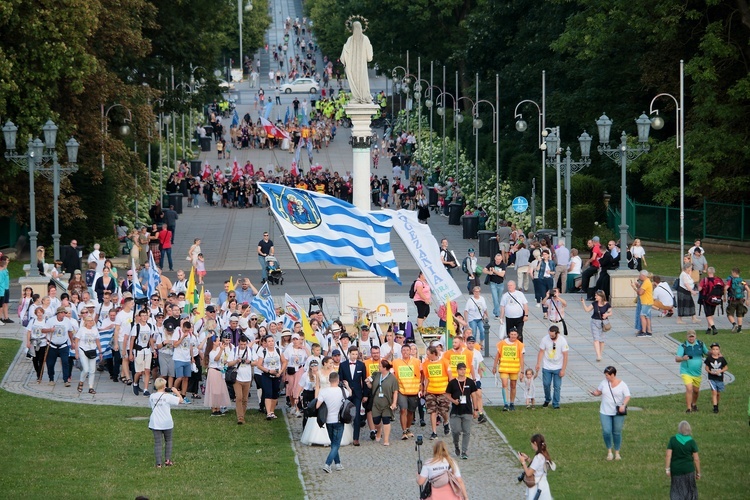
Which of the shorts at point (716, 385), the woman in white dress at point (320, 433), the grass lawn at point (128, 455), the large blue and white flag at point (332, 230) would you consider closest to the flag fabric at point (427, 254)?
the large blue and white flag at point (332, 230)

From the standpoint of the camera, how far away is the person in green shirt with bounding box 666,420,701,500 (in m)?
19.0

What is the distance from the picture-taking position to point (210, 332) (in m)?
27.0

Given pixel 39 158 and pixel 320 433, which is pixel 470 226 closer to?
pixel 39 158

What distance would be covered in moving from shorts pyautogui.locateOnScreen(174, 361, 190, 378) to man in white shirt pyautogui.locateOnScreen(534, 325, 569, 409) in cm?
589

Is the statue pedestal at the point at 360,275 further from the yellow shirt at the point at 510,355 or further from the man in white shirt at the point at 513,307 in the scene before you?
the yellow shirt at the point at 510,355

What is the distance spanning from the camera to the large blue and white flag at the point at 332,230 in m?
28.7

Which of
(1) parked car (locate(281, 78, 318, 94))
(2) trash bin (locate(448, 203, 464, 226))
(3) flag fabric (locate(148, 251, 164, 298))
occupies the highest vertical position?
(1) parked car (locate(281, 78, 318, 94))

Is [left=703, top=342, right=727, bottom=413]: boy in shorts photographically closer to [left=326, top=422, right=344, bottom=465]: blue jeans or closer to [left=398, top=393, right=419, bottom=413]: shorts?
[left=398, top=393, right=419, bottom=413]: shorts

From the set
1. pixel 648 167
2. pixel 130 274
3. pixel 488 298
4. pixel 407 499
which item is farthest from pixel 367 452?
pixel 648 167

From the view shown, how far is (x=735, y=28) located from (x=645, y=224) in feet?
23.1

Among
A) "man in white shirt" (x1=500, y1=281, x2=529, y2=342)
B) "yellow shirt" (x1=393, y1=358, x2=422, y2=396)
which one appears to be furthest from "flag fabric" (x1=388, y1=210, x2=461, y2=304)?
"yellow shirt" (x1=393, y1=358, x2=422, y2=396)

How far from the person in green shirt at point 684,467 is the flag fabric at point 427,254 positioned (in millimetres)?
8864

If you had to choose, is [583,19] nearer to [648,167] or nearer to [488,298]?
[648,167]

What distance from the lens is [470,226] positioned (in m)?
53.6
